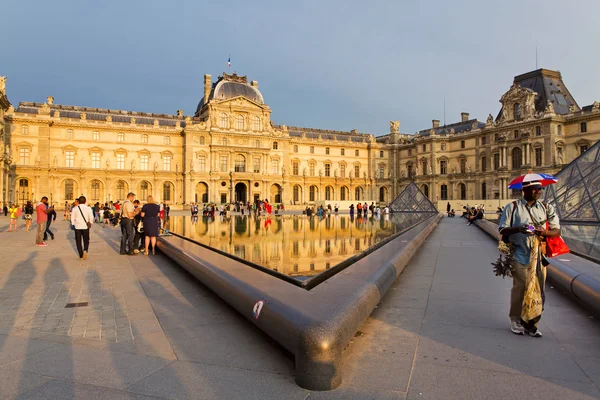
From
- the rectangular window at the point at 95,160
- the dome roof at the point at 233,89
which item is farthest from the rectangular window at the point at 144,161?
the dome roof at the point at 233,89

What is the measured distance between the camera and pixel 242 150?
54031mm

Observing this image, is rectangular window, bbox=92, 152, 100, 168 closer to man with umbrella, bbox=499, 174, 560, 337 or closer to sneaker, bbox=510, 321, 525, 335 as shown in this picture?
man with umbrella, bbox=499, 174, 560, 337

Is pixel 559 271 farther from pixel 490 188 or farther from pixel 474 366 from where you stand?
pixel 490 188

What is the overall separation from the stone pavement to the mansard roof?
168ft

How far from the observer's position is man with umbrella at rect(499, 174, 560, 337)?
393 centimetres

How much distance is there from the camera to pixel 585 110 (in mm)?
46375

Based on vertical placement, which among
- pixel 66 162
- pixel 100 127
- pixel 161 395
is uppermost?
pixel 100 127

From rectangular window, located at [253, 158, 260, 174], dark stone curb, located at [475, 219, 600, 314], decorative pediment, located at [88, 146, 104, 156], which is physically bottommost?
dark stone curb, located at [475, 219, 600, 314]

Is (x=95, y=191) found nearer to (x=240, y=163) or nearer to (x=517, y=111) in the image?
(x=240, y=163)

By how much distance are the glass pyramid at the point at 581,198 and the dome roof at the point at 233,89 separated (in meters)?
46.4

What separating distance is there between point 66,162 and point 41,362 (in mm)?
52088

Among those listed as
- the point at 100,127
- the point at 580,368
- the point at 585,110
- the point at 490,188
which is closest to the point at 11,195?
the point at 100,127

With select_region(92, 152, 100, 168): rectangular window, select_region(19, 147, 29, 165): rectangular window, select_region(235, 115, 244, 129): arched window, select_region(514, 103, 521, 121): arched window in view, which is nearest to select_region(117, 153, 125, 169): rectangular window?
select_region(92, 152, 100, 168): rectangular window

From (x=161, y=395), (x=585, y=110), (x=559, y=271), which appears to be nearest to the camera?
(x=161, y=395)
